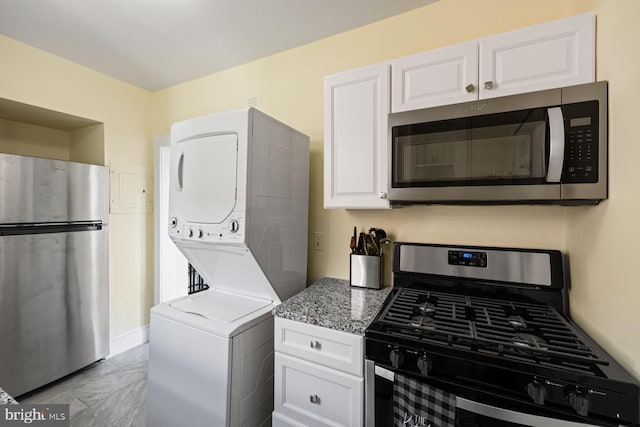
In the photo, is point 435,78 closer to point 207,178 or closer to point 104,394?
point 207,178

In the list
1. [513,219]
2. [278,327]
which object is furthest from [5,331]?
[513,219]

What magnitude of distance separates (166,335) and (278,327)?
2.21 feet

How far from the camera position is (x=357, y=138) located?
1.60 metres

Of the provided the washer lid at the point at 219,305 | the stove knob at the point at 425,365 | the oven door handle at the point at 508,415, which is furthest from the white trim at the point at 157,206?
the oven door handle at the point at 508,415

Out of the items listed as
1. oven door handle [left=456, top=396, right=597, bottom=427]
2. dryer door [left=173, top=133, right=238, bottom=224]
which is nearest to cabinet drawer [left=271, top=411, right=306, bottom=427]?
oven door handle [left=456, top=396, right=597, bottom=427]

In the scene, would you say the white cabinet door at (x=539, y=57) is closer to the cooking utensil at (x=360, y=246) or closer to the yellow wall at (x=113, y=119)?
the cooking utensil at (x=360, y=246)

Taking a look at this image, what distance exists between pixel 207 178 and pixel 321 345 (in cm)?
104

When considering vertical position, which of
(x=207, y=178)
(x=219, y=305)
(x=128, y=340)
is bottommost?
(x=128, y=340)

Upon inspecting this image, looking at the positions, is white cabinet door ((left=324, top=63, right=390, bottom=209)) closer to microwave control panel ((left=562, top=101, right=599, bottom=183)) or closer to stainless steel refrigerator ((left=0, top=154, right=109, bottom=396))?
microwave control panel ((left=562, top=101, right=599, bottom=183))

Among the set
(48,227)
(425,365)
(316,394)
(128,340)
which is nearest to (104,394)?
(128,340)

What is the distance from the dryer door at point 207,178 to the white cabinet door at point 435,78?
89 centimetres

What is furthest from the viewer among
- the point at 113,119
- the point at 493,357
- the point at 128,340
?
the point at 128,340

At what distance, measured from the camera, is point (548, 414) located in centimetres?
85

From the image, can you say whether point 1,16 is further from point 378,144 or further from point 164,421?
point 164,421
